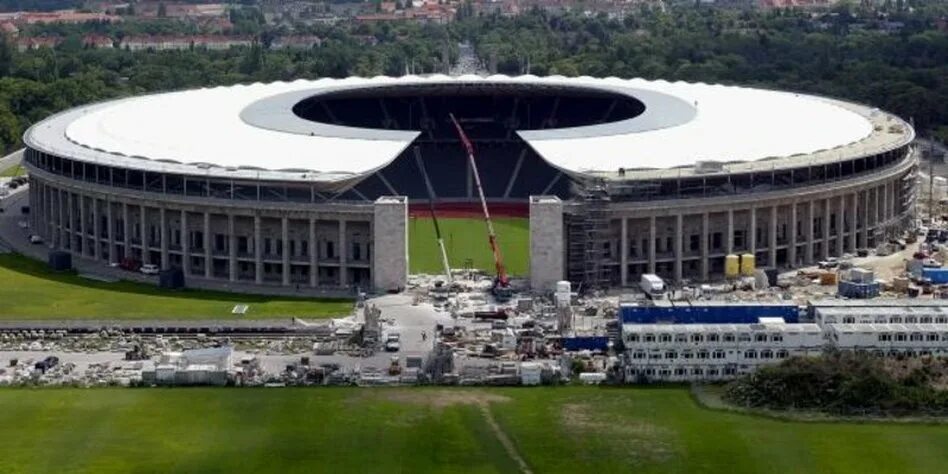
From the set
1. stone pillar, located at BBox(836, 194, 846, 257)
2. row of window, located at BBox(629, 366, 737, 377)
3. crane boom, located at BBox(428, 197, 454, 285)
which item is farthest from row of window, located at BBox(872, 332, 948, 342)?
crane boom, located at BBox(428, 197, 454, 285)

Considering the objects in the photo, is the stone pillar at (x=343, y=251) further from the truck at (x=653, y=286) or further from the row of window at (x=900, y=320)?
the row of window at (x=900, y=320)

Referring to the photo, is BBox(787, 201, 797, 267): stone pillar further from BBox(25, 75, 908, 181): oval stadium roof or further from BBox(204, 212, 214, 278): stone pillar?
BBox(204, 212, 214, 278): stone pillar

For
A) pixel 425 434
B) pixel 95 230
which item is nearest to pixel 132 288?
pixel 95 230

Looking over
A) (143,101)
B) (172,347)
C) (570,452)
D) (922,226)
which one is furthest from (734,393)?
(143,101)

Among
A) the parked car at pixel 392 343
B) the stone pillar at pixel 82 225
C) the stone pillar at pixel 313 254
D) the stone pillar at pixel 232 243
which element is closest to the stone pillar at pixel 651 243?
the stone pillar at pixel 313 254

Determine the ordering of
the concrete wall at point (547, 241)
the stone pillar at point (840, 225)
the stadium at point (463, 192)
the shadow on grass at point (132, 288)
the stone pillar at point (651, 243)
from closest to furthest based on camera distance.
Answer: the concrete wall at point (547, 241) < the shadow on grass at point (132, 288) < the stadium at point (463, 192) < the stone pillar at point (651, 243) < the stone pillar at point (840, 225)

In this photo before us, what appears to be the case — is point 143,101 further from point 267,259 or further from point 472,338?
point 472,338

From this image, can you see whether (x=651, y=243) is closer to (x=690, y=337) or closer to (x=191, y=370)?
(x=690, y=337)
